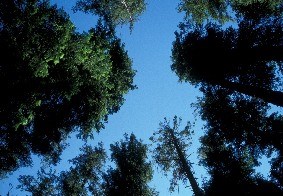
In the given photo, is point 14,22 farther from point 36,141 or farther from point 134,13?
point 134,13

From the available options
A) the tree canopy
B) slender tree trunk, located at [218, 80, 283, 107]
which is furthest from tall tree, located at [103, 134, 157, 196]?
slender tree trunk, located at [218, 80, 283, 107]

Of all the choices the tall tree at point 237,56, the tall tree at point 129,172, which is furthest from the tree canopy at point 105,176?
the tall tree at point 237,56

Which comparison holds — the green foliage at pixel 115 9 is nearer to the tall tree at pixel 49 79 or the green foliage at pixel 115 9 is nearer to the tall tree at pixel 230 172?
the tall tree at pixel 49 79

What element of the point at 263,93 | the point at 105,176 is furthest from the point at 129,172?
the point at 263,93

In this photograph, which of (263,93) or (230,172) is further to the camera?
(230,172)

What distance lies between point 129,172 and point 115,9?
16.7 m

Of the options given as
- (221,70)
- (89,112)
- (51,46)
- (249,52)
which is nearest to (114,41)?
(89,112)

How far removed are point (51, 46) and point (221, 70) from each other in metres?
14.9

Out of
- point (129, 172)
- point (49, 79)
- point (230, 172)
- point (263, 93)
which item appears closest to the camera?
point (263, 93)

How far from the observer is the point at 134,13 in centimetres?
2762

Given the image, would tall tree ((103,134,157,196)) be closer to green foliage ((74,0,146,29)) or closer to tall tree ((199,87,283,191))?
tall tree ((199,87,283,191))

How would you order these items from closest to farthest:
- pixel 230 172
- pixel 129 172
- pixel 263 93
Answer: pixel 263 93 → pixel 230 172 → pixel 129 172

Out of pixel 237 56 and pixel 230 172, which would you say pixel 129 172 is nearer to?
pixel 230 172

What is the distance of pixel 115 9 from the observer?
2645 centimetres
